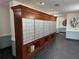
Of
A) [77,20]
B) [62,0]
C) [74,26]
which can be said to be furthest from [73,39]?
[62,0]

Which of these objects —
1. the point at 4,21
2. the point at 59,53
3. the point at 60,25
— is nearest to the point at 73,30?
the point at 59,53

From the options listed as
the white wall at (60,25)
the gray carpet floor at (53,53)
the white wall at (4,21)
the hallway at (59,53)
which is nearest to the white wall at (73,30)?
the hallway at (59,53)

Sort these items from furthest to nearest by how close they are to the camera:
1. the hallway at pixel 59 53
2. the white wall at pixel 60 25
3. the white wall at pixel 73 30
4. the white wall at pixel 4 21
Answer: the white wall at pixel 60 25, the white wall at pixel 73 30, the white wall at pixel 4 21, the hallway at pixel 59 53

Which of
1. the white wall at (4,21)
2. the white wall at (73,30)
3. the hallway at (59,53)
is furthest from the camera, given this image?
the white wall at (73,30)

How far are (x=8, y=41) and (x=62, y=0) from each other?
13.3 ft

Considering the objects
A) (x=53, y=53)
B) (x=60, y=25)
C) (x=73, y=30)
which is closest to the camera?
(x=53, y=53)

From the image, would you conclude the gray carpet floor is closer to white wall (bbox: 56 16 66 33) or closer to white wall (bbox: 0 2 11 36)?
white wall (bbox: 0 2 11 36)

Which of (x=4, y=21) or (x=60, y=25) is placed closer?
(x=4, y=21)

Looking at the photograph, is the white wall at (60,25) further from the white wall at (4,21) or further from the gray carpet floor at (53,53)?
the white wall at (4,21)

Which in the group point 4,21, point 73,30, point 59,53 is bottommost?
point 59,53

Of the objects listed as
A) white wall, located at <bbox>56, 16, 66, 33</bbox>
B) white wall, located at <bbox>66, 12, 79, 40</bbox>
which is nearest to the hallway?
white wall, located at <bbox>66, 12, 79, 40</bbox>

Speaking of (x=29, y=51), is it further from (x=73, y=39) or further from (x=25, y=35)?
(x=73, y=39)

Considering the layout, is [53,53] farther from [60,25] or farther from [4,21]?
[60,25]

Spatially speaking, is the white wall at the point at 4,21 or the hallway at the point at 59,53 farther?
the white wall at the point at 4,21
